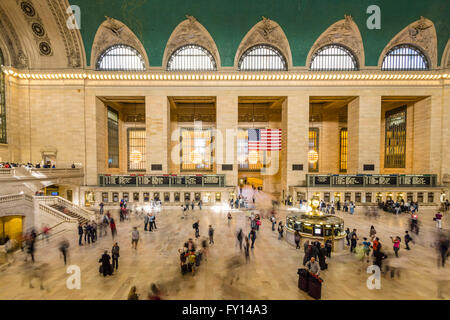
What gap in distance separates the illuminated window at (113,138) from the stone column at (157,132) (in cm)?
722

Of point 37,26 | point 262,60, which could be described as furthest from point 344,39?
point 37,26

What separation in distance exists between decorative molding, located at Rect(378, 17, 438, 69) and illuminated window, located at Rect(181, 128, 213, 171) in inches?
813

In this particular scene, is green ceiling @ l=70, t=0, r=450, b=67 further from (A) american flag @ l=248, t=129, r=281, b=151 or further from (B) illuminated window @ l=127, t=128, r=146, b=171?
(B) illuminated window @ l=127, t=128, r=146, b=171

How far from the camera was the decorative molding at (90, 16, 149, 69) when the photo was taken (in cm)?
1920

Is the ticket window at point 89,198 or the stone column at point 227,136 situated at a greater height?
the stone column at point 227,136

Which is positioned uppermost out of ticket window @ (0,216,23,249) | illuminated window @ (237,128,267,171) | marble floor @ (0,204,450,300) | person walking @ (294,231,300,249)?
illuminated window @ (237,128,267,171)

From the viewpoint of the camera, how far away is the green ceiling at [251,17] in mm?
17672

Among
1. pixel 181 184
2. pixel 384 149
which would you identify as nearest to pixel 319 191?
pixel 181 184

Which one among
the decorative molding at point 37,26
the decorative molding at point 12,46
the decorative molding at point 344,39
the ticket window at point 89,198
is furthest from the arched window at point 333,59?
the decorative molding at point 12,46

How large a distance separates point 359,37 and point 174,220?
24.5m

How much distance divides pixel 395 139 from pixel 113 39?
3464 centimetres

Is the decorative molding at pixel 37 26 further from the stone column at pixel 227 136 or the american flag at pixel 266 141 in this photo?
the american flag at pixel 266 141

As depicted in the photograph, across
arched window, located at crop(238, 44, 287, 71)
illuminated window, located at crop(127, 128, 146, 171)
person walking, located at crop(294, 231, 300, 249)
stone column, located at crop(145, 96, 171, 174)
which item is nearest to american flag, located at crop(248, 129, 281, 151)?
arched window, located at crop(238, 44, 287, 71)
